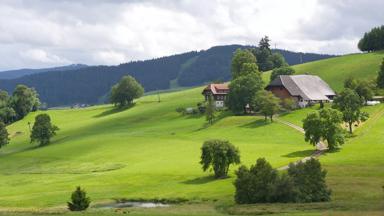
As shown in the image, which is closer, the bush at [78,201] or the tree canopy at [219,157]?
the bush at [78,201]

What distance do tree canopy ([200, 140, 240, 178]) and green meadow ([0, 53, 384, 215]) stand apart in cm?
290

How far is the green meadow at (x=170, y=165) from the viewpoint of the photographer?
73.7 meters

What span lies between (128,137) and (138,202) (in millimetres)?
70647

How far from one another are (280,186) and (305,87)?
10936cm

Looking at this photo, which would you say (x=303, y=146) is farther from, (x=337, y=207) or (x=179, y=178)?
(x=337, y=207)

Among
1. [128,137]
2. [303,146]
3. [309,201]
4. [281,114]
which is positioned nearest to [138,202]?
[309,201]

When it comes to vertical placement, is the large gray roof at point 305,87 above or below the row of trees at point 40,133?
above

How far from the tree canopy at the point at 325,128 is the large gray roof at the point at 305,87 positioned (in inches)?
2221

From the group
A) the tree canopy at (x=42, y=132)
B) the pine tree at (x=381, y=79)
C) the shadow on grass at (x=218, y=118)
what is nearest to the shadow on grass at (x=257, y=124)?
the shadow on grass at (x=218, y=118)

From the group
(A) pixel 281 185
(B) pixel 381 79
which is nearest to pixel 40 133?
(B) pixel 381 79

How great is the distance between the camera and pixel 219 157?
10062cm

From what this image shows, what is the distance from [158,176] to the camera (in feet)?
344

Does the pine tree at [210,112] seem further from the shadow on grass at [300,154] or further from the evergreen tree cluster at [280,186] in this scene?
the evergreen tree cluster at [280,186]

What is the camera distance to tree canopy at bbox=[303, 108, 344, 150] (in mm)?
116438
